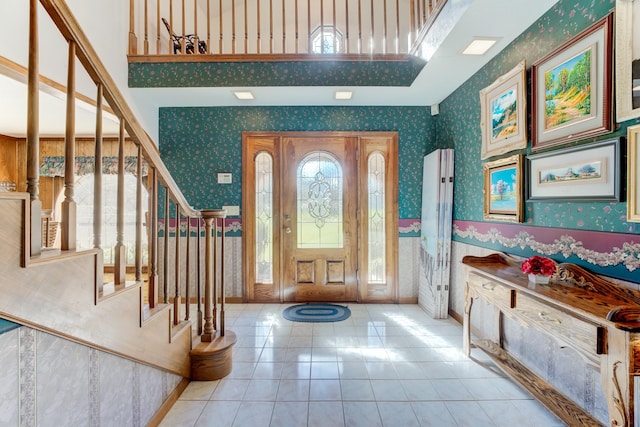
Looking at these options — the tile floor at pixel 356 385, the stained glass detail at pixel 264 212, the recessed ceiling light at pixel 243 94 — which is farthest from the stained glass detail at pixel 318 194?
the tile floor at pixel 356 385

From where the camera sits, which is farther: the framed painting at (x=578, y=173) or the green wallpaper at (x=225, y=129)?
the green wallpaper at (x=225, y=129)

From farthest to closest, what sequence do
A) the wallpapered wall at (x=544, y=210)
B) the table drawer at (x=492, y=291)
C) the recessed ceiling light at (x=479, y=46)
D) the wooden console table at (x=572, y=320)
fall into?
1. the recessed ceiling light at (x=479, y=46)
2. the table drawer at (x=492, y=291)
3. the wallpapered wall at (x=544, y=210)
4. the wooden console table at (x=572, y=320)

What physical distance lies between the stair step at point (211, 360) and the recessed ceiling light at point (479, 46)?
294 cm

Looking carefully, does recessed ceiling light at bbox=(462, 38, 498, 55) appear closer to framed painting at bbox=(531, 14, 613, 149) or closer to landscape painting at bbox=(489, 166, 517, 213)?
framed painting at bbox=(531, 14, 613, 149)

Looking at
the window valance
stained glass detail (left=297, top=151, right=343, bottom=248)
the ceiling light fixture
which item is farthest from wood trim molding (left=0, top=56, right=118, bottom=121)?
stained glass detail (left=297, top=151, right=343, bottom=248)

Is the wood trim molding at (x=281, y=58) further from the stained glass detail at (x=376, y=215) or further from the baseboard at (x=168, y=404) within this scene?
the baseboard at (x=168, y=404)

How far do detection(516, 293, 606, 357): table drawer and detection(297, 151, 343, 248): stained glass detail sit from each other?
2348 mm

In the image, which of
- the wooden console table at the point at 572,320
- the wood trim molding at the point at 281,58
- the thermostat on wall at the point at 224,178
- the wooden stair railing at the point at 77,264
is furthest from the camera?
the thermostat on wall at the point at 224,178

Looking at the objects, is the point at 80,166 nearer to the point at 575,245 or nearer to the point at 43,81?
the point at 43,81

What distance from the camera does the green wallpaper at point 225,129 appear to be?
3.88 meters

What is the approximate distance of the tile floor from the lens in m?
1.84

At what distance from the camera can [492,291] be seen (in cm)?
216

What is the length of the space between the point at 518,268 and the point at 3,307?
9.02 feet

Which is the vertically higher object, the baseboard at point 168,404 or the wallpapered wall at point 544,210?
the wallpapered wall at point 544,210
